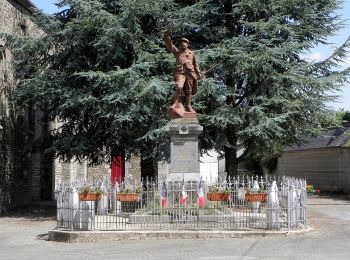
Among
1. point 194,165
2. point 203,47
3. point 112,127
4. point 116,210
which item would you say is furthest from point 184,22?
point 116,210

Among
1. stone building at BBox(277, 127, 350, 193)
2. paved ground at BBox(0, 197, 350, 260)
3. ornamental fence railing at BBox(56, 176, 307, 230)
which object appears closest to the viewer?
paved ground at BBox(0, 197, 350, 260)

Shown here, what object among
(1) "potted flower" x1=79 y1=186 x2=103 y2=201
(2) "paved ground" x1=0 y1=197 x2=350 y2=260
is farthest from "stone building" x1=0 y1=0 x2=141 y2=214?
(1) "potted flower" x1=79 y1=186 x2=103 y2=201

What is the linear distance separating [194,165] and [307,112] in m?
7.49

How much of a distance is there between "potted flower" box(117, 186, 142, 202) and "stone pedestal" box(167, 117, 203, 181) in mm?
1089

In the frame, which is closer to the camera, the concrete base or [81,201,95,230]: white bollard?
the concrete base

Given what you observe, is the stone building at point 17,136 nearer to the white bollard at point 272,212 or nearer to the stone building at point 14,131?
the stone building at point 14,131

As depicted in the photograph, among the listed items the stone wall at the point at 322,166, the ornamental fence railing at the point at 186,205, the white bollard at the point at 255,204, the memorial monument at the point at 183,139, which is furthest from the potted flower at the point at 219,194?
the stone wall at the point at 322,166

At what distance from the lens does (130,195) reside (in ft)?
43.9

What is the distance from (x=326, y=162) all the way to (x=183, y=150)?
2301cm

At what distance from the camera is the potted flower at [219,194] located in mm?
13164

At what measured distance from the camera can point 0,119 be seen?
21.7 meters

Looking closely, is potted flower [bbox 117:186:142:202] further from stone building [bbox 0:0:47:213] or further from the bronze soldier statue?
stone building [bbox 0:0:47:213]

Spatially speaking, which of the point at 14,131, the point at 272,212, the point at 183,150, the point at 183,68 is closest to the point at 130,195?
the point at 183,150

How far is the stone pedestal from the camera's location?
1420 cm
